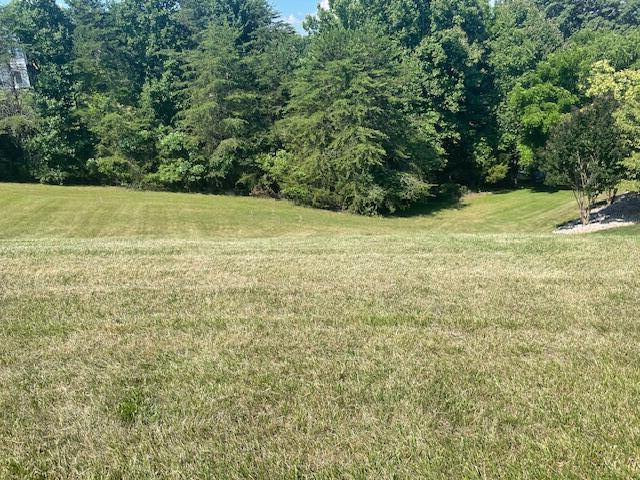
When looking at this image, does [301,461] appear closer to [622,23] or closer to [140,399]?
Answer: [140,399]

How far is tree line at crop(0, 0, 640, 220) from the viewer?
28469 mm

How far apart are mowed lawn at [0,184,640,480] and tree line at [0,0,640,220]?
20.7 metres

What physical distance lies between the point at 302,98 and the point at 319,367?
27.9 m

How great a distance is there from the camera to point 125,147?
33.7m

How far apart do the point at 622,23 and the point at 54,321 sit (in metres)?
61.8

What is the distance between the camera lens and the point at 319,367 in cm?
368

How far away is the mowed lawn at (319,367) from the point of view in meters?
2.61

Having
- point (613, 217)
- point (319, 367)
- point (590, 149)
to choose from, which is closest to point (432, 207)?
point (613, 217)

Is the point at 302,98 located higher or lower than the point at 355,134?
higher

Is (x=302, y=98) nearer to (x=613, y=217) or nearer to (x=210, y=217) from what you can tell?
(x=210, y=217)

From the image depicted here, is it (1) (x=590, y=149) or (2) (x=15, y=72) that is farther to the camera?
(2) (x=15, y=72)

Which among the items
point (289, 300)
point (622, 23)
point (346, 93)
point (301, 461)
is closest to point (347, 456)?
point (301, 461)

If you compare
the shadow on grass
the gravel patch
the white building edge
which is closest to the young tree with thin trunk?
the gravel patch

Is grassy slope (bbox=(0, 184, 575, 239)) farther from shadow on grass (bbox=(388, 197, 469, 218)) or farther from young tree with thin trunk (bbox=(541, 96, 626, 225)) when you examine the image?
young tree with thin trunk (bbox=(541, 96, 626, 225))
